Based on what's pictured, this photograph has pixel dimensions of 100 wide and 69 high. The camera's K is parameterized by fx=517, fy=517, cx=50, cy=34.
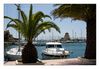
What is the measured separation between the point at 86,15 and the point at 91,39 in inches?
17.9

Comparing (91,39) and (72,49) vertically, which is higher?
(91,39)

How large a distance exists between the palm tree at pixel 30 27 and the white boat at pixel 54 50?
235 mm

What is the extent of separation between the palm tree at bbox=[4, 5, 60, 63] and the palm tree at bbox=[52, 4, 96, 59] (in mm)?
250

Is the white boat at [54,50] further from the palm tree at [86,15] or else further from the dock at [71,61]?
the palm tree at [86,15]

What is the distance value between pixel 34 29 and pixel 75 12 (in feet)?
2.71

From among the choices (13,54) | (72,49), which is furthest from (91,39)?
(13,54)

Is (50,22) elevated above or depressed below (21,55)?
→ above

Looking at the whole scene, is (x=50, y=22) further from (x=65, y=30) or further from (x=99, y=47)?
(x=99, y=47)

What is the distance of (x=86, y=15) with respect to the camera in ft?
31.5

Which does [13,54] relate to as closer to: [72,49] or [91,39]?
[72,49]

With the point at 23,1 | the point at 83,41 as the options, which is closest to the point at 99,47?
the point at 83,41

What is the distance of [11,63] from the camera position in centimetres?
950

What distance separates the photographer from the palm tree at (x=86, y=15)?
31.3 feet

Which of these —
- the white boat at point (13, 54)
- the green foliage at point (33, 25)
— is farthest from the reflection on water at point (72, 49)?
the green foliage at point (33, 25)
